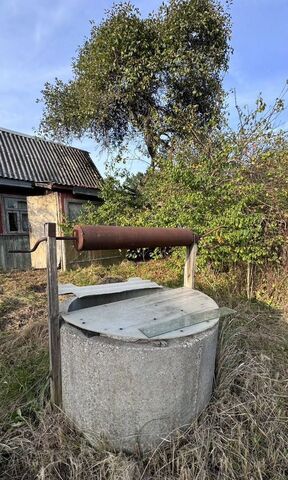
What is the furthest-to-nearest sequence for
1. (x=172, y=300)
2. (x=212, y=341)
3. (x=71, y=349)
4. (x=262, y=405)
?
(x=172, y=300) < (x=262, y=405) < (x=212, y=341) < (x=71, y=349)

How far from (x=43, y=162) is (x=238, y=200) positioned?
753 centimetres

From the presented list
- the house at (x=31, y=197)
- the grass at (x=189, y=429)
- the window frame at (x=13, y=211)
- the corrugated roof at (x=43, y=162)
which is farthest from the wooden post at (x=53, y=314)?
the window frame at (x=13, y=211)

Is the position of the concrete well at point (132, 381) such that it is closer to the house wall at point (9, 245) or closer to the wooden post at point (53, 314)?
the wooden post at point (53, 314)

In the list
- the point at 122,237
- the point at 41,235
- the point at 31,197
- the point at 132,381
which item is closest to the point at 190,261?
the point at 122,237

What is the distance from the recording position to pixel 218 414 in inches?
78.9

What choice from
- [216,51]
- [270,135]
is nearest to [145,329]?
[270,135]

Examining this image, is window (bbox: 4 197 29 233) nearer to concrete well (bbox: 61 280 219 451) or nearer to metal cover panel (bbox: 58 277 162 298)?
metal cover panel (bbox: 58 277 162 298)

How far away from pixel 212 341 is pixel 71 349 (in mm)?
888

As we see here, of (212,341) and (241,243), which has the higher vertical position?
(241,243)

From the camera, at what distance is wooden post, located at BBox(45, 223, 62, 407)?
1833 mm

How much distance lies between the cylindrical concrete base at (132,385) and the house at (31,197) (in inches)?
269

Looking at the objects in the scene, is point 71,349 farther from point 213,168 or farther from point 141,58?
point 141,58

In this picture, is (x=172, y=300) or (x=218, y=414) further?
(x=172, y=300)

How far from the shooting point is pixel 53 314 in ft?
6.17
